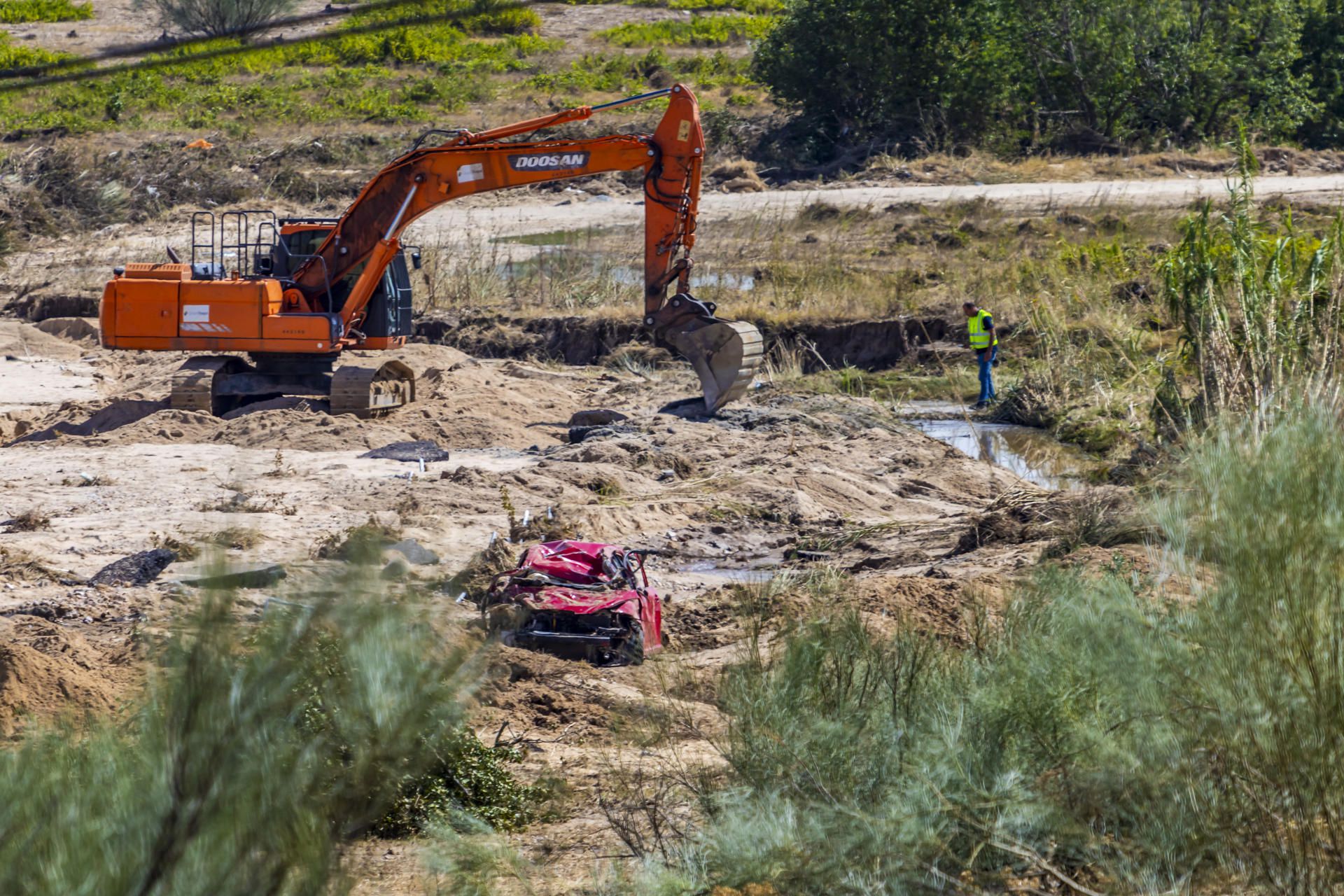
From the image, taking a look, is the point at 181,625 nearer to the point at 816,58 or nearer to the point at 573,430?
the point at 573,430

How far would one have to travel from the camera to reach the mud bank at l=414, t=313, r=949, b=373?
2069 centimetres

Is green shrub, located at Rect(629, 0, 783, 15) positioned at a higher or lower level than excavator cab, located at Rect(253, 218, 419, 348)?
higher

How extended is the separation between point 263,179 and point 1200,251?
32376 millimetres

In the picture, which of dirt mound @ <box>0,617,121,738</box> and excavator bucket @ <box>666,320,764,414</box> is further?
excavator bucket @ <box>666,320,764,414</box>

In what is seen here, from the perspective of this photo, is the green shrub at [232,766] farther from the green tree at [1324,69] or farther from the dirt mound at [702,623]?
the green tree at [1324,69]

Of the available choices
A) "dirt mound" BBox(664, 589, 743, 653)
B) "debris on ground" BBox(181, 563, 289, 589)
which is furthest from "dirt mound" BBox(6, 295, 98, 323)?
"debris on ground" BBox(181, 563, 289, 589)

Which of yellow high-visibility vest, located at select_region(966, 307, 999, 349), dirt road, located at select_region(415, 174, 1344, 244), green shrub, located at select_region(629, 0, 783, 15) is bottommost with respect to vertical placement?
yellow high-visibility vest, located at select_region(966, 307, 999, 349)

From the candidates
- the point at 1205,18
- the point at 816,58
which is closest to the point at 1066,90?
the point at 1205,18

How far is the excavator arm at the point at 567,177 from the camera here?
49.3 ft

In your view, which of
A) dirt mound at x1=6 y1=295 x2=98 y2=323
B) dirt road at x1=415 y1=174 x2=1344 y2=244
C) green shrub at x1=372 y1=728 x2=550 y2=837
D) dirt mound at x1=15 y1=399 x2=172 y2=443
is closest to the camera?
green shrub at x1=372 y1=728 x2=550 y2=837

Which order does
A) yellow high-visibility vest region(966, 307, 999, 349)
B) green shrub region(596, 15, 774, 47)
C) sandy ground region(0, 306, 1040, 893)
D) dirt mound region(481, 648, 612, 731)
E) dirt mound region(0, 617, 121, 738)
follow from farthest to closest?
green shrub region(596, 15, 774, 47) < yellow high-visibility vest region(966, 307, 999, 349) < dirt mound region(481, 648, 612, 731) < sandy ground region(0, 306, 1040, 893) < dirt mound region(0, 617, 121, 738)

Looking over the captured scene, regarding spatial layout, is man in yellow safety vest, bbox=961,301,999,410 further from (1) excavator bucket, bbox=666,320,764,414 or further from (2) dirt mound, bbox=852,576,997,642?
(2) dirt mound, bbox=852,576,997,642

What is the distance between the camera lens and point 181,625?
2623 mm

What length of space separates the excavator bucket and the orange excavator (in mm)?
17
